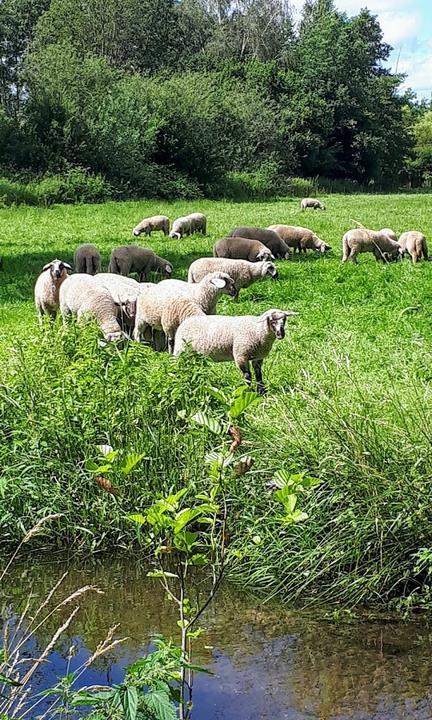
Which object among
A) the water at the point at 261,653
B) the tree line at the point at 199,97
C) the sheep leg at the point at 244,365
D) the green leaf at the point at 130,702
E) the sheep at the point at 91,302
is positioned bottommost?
the water at the point at 261,653

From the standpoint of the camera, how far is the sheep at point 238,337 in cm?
923

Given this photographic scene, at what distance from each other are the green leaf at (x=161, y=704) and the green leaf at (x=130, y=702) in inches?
4.0

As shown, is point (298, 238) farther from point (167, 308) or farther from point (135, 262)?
point (167, 308)

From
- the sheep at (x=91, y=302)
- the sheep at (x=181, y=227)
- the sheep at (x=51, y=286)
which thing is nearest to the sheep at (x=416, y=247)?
the sheep at (x=181, y=227)

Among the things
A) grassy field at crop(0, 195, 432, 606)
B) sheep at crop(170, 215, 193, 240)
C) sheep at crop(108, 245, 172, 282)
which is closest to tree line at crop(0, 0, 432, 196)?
sheep at crop(170, 215, 193, 240)

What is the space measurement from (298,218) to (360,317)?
1641 centimetres

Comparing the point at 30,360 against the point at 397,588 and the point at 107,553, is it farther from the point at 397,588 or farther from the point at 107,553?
the point at 397,588

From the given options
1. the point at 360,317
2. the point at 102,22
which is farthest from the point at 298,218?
the point at 102,22

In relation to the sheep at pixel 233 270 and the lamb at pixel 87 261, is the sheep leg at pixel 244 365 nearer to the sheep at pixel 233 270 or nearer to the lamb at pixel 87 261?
the sheep at pixel 233 270

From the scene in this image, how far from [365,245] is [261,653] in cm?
1414

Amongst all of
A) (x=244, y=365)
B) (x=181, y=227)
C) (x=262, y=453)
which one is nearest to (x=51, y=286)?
(x=244, y=365)

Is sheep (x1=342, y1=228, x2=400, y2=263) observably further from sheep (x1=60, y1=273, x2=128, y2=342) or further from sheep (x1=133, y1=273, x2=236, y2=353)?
sheep (x1=60, y1=273, x2=128, y2=342)

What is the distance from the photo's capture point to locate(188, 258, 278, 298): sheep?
14.4 metres

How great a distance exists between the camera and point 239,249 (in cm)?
1769
